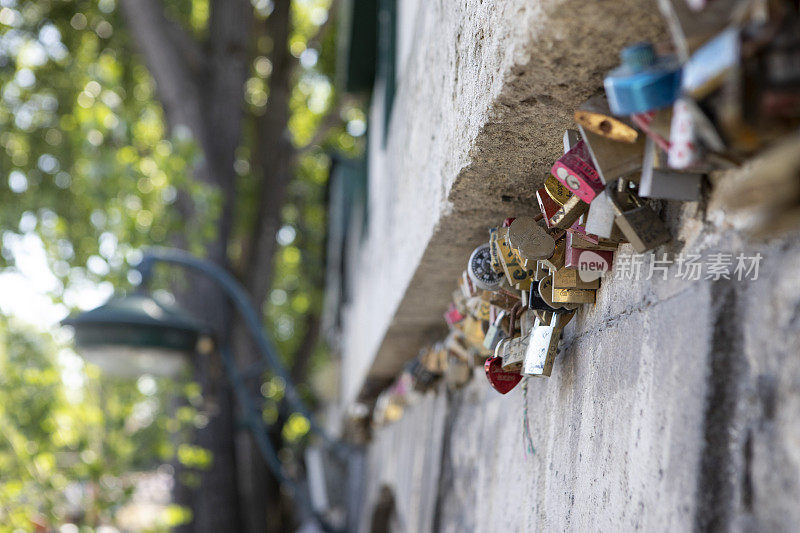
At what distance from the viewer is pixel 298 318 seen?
1409 cm

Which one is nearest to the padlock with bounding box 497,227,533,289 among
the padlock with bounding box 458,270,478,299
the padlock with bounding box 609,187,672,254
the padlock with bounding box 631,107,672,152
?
the padlock with bounding box 458,270,478,299

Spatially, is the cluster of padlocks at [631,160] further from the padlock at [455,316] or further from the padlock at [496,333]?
the padlock at [455,316]

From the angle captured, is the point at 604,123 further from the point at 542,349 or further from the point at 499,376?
the point at 499,376

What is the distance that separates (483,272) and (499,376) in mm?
206

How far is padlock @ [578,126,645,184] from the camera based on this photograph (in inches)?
33.3

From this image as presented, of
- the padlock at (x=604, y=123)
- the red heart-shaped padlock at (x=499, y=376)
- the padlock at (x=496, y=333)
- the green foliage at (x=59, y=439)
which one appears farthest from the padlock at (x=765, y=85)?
the green foliage at (x=59, y=439)

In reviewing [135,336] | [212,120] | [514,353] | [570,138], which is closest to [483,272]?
[514,353]

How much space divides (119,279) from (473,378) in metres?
2.79

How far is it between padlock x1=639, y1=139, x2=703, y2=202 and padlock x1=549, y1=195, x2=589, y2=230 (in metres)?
0.23

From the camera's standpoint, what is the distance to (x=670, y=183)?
779mm

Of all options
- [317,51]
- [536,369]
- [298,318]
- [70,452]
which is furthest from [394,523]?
[298,318]

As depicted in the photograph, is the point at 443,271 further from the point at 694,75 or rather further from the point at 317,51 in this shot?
the point at 317,51

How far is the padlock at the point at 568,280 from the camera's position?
44.6 inches

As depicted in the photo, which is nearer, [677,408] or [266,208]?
[677,408]
